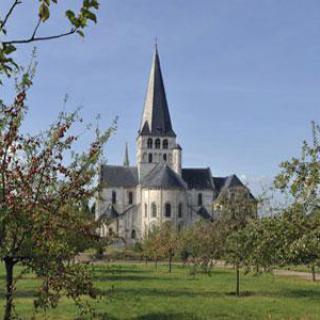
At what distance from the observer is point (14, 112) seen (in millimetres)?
8562

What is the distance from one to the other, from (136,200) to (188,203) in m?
8.87

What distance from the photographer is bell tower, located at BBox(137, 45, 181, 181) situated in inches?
3447

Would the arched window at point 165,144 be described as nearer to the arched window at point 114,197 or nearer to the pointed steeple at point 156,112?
the pointed steeple at point 156,112

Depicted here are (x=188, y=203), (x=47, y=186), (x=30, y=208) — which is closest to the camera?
(x=30, y=208)

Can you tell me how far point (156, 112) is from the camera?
291 feet

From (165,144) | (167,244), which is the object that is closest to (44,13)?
(167,244)

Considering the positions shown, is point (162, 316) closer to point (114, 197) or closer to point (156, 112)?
point (114, 197)

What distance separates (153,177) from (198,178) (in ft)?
38.6

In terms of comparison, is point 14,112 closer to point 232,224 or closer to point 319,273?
point 232,224

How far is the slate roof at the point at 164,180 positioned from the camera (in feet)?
258

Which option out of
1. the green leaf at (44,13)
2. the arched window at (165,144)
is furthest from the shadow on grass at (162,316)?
the arched window at (165,144)

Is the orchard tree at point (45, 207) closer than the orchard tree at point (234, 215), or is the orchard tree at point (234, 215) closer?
the orchard tree at point (45, 207)

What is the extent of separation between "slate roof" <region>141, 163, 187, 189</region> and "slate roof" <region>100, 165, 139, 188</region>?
571cm

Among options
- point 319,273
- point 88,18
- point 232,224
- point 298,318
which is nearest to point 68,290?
point 88,18
